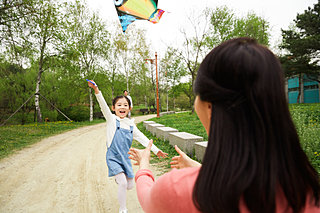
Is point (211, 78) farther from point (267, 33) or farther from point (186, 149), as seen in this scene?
point (267, 33)

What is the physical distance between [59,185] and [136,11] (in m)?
4.17

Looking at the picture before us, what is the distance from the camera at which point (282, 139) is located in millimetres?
715

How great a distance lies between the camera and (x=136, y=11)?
4.88 metres

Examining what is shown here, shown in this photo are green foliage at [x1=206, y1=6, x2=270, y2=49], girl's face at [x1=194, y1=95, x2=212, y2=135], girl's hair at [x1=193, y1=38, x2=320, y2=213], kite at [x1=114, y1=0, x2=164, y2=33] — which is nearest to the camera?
girl's hair at [x1=193, y1=38, x2=320, y2=213]

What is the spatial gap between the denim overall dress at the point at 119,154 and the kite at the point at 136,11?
2.77 metres

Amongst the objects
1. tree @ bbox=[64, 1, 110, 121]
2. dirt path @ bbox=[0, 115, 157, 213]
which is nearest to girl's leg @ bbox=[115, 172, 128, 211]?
dirt path @ bbox=[0, 115, 157, 213]

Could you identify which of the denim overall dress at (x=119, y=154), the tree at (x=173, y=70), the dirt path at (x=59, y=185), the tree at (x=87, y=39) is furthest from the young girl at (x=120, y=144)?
the tree at (x=173, y=70)

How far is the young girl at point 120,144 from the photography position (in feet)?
10.1

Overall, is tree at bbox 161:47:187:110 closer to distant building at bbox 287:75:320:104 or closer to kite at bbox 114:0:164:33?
distant building at bbox 287:75:320:104

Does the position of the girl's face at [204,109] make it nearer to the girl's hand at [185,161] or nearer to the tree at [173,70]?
the girl's hand at [185,161]

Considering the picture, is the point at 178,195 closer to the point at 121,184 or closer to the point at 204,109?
the point at 204,109

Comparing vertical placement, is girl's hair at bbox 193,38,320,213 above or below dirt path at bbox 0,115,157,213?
above

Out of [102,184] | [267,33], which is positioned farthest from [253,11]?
[102,184]

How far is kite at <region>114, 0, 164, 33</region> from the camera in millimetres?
4661
